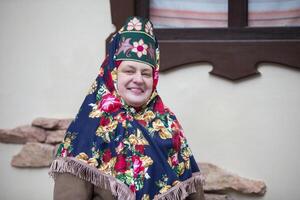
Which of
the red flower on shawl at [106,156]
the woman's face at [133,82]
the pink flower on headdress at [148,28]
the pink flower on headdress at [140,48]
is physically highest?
the pink flower on headdress at [148,28]

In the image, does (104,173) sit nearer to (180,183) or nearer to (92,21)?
(180,183)

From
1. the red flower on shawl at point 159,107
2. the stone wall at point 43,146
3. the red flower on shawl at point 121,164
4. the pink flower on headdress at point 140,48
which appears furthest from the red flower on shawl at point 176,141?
the stone wall at point 43,146

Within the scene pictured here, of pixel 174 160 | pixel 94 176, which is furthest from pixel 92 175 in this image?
pixel 174 160

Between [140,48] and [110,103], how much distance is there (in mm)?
263

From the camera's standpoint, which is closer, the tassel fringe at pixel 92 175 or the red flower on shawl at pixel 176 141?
the tassel fringe at pixel 92 175

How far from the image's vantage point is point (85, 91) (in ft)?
9.02

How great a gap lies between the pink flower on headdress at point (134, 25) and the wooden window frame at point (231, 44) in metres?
0.83

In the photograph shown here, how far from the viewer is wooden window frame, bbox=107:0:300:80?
253 centimetres

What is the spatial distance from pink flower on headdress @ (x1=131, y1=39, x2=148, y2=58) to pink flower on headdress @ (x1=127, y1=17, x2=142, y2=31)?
6 centimetres

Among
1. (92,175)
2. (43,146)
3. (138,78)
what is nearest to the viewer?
(92,175)

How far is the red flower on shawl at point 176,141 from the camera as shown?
5.85 ft

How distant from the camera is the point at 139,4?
2727 millimetres

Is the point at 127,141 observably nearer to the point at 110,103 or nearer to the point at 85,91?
the point at 110,103

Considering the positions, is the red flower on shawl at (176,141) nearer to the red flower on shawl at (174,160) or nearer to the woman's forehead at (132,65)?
the red flower on shawl at (174,160)
